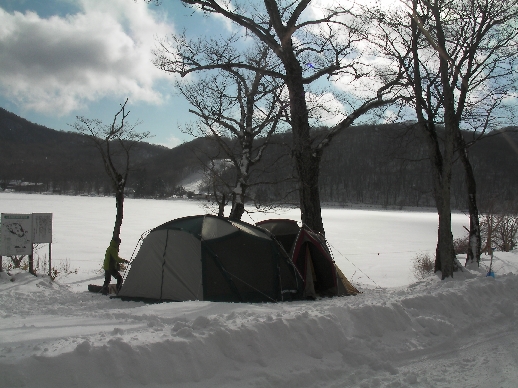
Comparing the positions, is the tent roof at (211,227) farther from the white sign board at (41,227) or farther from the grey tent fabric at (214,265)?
the white sign board at (41,227)

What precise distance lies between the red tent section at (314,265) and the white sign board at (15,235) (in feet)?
20.7

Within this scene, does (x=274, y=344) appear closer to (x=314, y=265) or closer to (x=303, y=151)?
(x=314, y=265)

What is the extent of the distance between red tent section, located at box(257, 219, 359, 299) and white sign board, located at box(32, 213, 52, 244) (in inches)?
248

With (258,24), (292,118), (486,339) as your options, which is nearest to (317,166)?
(292,118)

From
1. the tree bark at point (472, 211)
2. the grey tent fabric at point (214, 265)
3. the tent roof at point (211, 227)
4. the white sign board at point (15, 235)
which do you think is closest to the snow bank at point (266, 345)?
the grey tent fabric at point (214, 265)

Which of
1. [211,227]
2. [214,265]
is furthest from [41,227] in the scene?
[214,265]

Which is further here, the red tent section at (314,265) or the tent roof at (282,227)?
the tent roof at (282,227)

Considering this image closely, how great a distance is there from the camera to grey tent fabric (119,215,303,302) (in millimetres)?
8023

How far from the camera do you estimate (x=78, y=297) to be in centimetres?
896

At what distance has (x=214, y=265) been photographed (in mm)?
8070

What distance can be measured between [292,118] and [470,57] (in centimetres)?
516

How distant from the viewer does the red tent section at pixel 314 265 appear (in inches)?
355

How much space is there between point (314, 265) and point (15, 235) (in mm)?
7417

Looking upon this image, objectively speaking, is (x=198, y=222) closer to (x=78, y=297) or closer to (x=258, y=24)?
(x=78, y=297)
